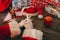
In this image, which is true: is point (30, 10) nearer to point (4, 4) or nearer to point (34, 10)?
point (34, 10)

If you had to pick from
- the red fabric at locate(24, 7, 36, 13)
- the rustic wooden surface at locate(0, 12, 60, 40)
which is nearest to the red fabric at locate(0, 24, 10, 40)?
the rustic wooden surface at locate(0, 12, 60, 40)

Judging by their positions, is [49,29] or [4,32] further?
[49,29]

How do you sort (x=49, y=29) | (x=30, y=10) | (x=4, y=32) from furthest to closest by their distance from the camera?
(x=30, y=10)
(x=49, y=29)
(x=4, y=32)

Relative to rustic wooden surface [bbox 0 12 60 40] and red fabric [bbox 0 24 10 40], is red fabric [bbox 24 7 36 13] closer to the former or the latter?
rustic wooden surface [bbox 0 12 60 40]

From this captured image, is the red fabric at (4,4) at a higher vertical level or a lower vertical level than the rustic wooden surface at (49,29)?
higher

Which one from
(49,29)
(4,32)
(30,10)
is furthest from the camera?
(30,10)

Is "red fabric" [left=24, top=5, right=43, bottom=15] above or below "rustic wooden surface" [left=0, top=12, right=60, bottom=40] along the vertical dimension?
above

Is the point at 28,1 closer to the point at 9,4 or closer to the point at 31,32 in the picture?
the point at 9,4

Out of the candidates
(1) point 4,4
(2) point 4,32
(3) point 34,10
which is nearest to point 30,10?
(3) point 34,10

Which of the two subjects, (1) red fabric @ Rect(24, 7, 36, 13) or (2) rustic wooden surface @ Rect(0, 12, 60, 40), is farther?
(1) red fabric @ Rect(24, 7, 36, 13)

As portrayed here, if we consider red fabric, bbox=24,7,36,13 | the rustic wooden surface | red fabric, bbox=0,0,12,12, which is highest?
red fabric, bbox=0,0,12,12

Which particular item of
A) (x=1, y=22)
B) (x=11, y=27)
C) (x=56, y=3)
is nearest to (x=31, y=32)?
(x=11, y=27)

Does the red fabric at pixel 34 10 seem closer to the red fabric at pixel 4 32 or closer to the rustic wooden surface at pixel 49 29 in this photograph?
the rustic wooden surface at pixel 49 29

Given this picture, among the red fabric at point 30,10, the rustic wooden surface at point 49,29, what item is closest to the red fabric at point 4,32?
the rustic wooden surface at point 49,29
